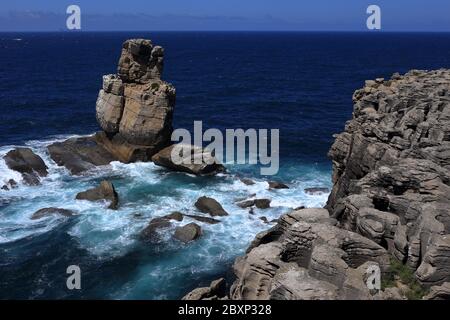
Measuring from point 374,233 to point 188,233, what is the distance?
23733mm

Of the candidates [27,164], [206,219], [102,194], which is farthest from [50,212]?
[206,219]

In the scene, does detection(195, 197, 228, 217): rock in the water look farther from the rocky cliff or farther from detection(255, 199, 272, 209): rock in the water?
the rocky cliff

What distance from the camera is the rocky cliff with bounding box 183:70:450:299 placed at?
23.0 metres

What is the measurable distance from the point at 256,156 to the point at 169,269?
3426 cm

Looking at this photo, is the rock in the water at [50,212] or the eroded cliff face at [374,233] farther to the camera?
the rock in the water at [50,212]

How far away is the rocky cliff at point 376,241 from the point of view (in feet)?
75.6

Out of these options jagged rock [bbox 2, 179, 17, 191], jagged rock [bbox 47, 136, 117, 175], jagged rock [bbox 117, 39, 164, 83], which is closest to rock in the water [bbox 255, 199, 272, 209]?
jagged rock [bbox 47, 136, 117, 175]

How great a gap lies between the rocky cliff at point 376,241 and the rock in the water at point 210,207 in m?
19.4

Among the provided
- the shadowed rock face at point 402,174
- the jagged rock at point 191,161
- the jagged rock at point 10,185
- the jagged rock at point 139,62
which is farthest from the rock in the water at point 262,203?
the jagged rock at point 10,185

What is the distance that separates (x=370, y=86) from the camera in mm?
57594

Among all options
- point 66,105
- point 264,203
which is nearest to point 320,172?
point 264,203

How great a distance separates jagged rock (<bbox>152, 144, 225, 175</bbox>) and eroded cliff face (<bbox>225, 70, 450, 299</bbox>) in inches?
1059

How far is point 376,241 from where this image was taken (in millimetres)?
26359

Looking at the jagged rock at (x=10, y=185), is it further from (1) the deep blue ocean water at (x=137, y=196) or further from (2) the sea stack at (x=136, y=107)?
(2) the sea stack at (x=136, y=107)
